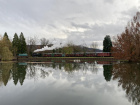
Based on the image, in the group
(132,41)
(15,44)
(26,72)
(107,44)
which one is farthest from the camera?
(107,44)

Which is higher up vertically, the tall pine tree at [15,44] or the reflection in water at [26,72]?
the tall pine tree at [15,44]

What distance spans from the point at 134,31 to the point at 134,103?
75.8 feet

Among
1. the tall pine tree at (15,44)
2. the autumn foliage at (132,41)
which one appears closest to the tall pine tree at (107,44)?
the autumn foliage at (132,41)

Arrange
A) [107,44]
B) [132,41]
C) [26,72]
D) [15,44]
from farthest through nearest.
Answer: [107,44] < [15,44] < [132,41] < [26,72]

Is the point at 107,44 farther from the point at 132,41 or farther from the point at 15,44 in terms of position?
the point at 15,44

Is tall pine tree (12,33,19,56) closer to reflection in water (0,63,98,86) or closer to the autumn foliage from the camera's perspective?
reflection in water (0,63,98,86)

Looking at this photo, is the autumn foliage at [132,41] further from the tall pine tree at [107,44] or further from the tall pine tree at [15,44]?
the tall pine tree at [15,44]

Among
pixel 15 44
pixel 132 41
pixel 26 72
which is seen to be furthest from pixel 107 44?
pixel 26 72

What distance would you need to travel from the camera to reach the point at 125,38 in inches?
1059

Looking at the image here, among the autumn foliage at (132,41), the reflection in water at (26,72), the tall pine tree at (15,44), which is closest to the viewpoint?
the reflection in water at (26,72)

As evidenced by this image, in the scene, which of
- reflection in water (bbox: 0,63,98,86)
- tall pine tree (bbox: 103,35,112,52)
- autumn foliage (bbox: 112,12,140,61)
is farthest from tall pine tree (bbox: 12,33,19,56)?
autumn foliage (bbox: 112,12,140,61)

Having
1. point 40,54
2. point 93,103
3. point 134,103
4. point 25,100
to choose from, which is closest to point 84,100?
point 93,103

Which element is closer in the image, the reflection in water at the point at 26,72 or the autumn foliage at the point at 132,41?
the reflection in water at the point at 26,72

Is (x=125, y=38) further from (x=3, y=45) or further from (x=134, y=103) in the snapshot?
(x=3, y=45)
